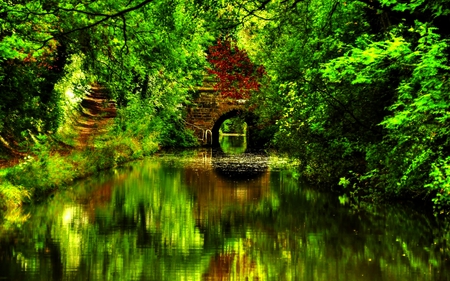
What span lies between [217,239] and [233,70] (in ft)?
83.6

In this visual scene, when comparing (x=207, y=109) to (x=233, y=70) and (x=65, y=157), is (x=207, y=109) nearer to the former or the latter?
(x=233, y=70)

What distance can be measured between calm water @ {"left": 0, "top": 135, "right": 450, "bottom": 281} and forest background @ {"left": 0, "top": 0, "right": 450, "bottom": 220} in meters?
0.80

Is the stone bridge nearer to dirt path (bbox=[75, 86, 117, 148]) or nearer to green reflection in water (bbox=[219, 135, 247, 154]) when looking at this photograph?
green reflection in water (bbox=[219, 135, 247, 154])

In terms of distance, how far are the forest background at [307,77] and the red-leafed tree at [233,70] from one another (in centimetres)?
1016

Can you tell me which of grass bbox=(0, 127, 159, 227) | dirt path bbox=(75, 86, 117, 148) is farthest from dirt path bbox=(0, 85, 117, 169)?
grass bbox=(0, 127, 159, 227)

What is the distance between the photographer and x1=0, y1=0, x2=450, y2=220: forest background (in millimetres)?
10484

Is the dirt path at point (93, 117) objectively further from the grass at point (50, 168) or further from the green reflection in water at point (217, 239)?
the green reflection in water at point (217, 239)

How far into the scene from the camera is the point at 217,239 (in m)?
10.6

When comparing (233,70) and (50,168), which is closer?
(50,168)

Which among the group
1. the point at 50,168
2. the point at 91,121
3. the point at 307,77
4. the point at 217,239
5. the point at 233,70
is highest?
the point at 233,70

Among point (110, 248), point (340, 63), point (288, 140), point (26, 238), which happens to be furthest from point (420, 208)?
point (26, 238)

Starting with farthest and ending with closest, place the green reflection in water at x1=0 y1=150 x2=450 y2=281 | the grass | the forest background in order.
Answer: the grass, the forest background, the green reflection in water at x1=0 y1=150 x2=450 y2=281

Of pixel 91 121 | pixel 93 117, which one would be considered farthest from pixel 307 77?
pixel 93 117

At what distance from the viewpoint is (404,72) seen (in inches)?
487
